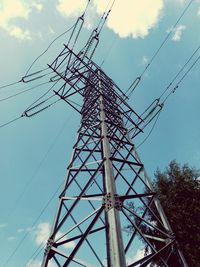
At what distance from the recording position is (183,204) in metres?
15.1

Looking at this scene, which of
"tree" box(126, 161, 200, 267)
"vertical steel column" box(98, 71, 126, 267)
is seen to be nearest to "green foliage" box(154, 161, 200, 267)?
"tree" box(126, 161, 200, 267)

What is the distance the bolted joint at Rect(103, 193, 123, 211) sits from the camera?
154 inches

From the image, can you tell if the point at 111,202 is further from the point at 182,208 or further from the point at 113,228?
the point at 182,208

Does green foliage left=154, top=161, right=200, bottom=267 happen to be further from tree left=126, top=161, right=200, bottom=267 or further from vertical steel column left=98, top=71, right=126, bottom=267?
vertical steel column left=98, top=71, right=126, bottom=267

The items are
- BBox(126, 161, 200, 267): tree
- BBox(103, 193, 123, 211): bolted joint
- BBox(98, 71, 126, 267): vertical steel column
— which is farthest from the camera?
BBox(126, 161, 200, 267): tree

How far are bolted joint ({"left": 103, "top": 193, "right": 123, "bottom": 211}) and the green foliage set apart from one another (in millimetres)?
10876

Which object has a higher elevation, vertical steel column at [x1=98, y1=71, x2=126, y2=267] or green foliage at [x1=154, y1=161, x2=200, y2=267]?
green foliage at [x1=154, y1=161, x2=200, y2=267]

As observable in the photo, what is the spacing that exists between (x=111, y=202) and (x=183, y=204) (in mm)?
12484

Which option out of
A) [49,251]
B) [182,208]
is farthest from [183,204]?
[49,251]

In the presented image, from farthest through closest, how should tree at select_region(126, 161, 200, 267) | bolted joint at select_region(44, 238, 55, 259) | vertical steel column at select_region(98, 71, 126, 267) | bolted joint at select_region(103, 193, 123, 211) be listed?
tree at select_region(126, 161, 200, 267) → bolted joint at select_region(44, 238, 55, 259) → bolted joint at select_region(103, 193, 123, 211) → vertical steel column at select_region(98, 71, 126, 267)

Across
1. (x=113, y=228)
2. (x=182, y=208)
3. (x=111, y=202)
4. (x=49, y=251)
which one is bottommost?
(x=113, y=228)

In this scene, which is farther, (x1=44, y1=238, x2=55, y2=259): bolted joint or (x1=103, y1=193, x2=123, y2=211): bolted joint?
(x1=44, y1=238, x2=55, y2=259): bolted joint

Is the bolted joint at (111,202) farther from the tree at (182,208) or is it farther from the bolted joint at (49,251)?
the tree at (182,208)

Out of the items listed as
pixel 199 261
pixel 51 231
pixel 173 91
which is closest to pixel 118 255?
pixel 51 231
